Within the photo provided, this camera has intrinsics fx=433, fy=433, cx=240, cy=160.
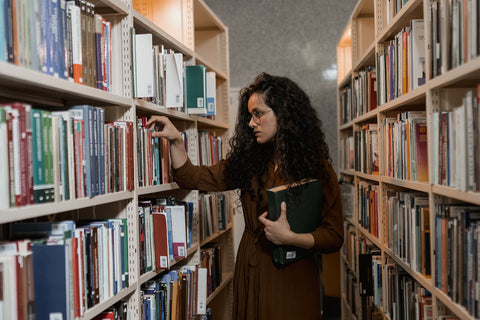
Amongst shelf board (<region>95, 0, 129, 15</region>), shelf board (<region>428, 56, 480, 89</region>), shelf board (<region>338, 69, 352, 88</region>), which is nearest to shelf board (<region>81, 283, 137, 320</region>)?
shelf board (<region>95, 0, 129, 15</region>)

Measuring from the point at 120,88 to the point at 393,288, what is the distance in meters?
1.50

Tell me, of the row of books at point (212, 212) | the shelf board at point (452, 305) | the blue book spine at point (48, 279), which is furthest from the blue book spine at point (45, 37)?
the row of books at point (212, 212)

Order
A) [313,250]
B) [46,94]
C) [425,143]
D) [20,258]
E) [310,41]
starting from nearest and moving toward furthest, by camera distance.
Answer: [20,258], [46,94], [425,143], [313,250], [310,41]

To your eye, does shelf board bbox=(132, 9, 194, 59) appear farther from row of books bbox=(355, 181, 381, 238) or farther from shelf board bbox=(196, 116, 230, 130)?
row of books bbox=(355, 181, 381, 238)

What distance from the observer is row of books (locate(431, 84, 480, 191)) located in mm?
1103

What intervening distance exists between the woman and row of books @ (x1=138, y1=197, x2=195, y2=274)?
22cm

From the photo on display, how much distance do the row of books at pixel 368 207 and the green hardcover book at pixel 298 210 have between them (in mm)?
659

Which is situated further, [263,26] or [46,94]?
[263,26]

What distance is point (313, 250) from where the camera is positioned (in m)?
1.80

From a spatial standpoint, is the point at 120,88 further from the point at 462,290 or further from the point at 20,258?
the point at 462,290

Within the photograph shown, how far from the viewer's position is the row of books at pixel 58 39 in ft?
3.36

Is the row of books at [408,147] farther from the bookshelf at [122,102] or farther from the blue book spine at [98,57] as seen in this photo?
the blue book spine at [98,57]

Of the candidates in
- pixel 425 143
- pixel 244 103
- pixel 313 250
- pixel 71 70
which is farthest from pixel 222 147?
pixel 71 70

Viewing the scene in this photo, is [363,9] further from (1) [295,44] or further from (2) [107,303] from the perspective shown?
(2) [107,303]
